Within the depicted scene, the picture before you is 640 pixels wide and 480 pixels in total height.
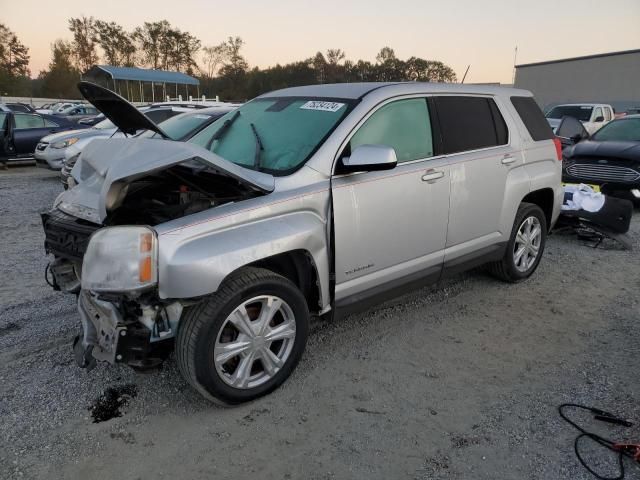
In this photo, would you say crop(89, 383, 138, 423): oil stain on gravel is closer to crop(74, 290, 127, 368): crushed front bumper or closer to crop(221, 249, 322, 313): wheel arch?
crop(74, 290, 127, 368): crushed front bumper

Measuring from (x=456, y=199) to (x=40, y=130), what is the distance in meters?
13.0

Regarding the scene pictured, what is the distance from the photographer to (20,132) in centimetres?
1277

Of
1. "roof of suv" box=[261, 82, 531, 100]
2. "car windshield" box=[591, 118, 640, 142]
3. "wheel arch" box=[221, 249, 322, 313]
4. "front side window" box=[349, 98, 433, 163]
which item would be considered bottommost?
"wheel arch" box=[221, 249, 322, 313]

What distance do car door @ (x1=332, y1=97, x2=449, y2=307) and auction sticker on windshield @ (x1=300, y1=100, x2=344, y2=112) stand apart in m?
0.25

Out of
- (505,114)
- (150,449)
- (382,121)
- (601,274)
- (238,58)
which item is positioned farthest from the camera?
(238,58)

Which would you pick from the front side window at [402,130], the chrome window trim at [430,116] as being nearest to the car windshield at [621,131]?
the chrome window trim at [430,116]

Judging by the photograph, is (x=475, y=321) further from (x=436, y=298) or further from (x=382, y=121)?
(x=382, y=121)

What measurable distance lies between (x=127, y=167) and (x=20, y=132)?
12.6 meters

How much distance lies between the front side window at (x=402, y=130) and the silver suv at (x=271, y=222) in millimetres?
12

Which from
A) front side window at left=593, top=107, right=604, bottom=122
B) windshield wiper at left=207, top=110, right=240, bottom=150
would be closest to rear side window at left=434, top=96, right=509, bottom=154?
windshield wiper at left=207, top=110, right=240, bottom=150

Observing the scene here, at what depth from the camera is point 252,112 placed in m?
4.02

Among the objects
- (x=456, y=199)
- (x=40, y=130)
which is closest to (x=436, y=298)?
(x=456, y=199)

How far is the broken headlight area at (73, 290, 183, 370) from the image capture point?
8.24ft

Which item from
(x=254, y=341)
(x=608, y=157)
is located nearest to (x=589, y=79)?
(x=608, y=157)
